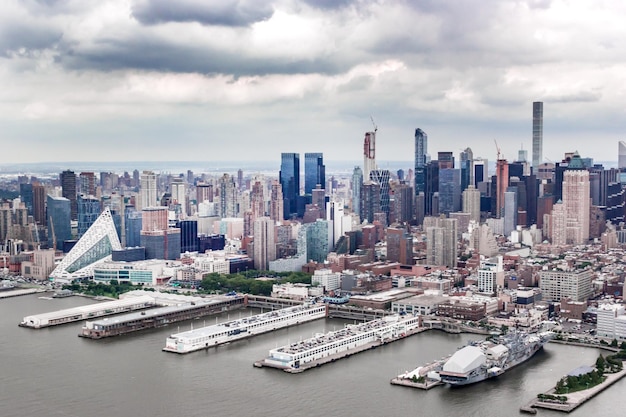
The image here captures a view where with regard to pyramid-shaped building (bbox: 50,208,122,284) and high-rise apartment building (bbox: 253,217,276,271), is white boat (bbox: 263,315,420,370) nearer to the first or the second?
high-rise apartment building (bbox: 253,217,276,271)

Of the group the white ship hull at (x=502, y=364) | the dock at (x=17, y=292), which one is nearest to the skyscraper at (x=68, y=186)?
the dock at (x=17, y=292)

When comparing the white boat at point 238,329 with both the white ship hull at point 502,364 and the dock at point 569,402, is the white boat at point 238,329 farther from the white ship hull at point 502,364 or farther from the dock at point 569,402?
the dock at point 569,402

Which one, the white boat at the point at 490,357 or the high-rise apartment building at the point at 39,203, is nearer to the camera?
the white boat at the point at 490,357

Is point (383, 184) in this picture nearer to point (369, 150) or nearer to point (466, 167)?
point (369, 150)

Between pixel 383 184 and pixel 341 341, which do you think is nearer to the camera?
pixel 341 341

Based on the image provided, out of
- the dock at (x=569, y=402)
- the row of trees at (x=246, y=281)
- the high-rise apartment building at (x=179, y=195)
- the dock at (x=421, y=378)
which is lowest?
the dock at (x=569, y=402)

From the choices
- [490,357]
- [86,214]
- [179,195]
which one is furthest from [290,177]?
[490,357]

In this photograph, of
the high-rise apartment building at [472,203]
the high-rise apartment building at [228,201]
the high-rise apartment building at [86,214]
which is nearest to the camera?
the high-rise apartment building at [86,214]

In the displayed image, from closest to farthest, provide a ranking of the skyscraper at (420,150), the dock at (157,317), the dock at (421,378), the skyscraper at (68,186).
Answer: the dock at (421,378) → the dock at (157,317) → the skyscraper at (68,186) → the skyscraper at (420,150)
